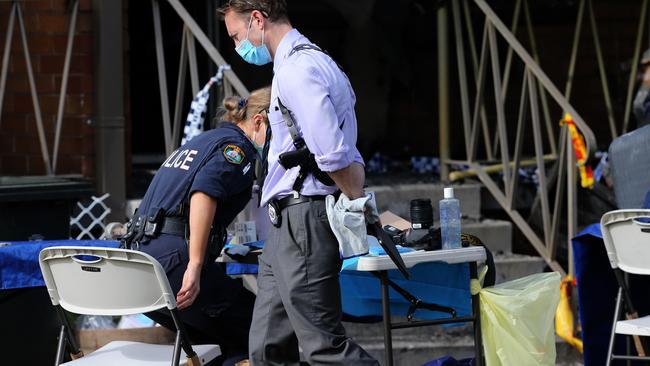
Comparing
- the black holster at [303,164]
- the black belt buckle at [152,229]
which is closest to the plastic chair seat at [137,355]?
the black belt buckle at [152,229]

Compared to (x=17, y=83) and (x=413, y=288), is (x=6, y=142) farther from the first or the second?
(x=413, y=288)

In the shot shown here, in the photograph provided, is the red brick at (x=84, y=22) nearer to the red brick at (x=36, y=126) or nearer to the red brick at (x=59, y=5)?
the red brick at (x=59, y=5)

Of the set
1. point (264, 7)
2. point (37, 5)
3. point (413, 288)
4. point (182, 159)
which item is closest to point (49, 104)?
point (37, 5)

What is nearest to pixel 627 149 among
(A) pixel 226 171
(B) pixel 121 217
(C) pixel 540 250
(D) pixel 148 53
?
(C) pixel 540 250

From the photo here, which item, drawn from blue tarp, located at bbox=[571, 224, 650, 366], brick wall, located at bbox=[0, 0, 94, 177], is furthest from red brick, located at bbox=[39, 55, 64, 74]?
blue tarp, located at bbox=[571, 224, 650, 366]

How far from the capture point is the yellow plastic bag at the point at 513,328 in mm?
4012

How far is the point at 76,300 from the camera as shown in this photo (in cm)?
368

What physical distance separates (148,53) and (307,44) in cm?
518

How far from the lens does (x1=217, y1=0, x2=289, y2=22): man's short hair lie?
3549mm

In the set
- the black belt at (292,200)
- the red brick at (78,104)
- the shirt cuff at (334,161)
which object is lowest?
the black belt at (292,200)

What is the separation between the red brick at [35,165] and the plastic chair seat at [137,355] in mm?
2885

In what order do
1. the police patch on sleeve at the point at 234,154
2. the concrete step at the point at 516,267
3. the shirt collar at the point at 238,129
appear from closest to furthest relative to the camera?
the police patch on sleeve at the point at 234,154
the shirt collar at the point at 238,129
the concrete step at the point at 516,267

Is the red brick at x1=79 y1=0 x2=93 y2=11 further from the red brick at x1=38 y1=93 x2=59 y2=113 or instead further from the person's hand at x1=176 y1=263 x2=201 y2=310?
the person's hand at x1=176 y1=263 x2=201 y2=310

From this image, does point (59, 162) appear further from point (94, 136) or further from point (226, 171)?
point (226, 171)
